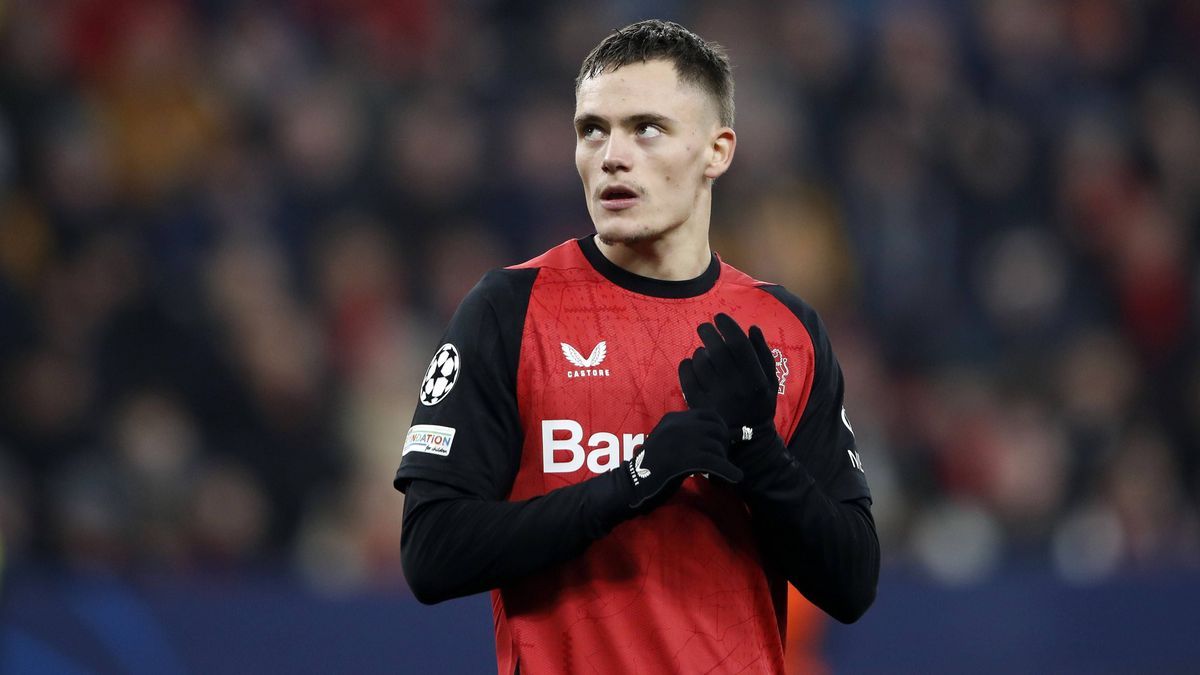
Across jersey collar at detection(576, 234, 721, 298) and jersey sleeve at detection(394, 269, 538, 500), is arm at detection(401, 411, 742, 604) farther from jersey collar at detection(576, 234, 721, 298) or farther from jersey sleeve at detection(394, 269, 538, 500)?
jersey collar at detection(576, 234, 721, 298)

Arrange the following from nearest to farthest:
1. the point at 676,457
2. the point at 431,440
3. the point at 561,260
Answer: the point at 676,457 < the point at 431,440 < the point at 561,260

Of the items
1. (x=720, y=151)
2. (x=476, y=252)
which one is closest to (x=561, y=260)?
(x=720, y=151)

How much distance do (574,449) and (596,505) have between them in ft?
0.67

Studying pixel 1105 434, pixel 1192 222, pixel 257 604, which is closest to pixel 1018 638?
pixel 1105 434

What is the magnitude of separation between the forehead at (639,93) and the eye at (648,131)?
0.03 metres

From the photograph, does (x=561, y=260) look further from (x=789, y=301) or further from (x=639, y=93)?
(x=789, y=301)

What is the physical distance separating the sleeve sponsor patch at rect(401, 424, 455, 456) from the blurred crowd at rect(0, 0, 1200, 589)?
3.85 m

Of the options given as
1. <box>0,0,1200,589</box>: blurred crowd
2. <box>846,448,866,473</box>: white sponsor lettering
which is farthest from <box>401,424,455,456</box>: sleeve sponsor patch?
<box>0,0,1200,589</box>: blurred crowd

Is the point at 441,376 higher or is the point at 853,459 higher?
the point at 441,376

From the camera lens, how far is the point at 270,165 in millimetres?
7832

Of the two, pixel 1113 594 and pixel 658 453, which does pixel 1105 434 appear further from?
pixel 658 453

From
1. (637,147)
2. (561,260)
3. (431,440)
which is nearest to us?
(431,440)

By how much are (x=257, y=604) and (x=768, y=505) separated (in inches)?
142

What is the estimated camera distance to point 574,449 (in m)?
2.82
